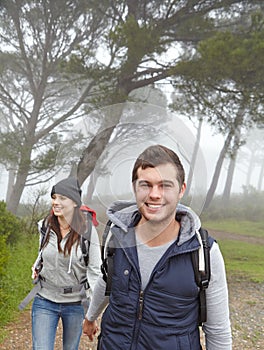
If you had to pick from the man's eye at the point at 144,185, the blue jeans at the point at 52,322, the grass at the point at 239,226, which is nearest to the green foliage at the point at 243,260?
the grass at the point at 239,226

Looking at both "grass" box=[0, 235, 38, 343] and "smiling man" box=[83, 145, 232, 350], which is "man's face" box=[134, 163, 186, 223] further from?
"grass" box=[0, 235, 38, 343]

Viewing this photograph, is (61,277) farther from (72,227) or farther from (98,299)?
(98,299)

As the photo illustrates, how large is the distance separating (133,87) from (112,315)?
22.9 feet

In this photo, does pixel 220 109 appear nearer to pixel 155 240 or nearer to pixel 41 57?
pixel 41 57

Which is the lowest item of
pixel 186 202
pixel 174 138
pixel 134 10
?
pixel 186 202

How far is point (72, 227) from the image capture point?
2168 millimetres

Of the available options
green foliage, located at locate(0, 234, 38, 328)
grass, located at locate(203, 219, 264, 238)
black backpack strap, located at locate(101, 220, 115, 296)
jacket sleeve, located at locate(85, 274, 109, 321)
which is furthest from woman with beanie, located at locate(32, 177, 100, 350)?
grass, located at locate(203, 219, 264, 238)

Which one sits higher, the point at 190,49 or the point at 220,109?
the point at 190,49

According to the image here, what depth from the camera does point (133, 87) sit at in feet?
26.2

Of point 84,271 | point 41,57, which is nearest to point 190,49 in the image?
point 41,57

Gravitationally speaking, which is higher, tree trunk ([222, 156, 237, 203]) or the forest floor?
tree trunk ([222, 156, 237, 203])

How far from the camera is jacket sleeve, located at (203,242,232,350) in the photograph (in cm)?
134

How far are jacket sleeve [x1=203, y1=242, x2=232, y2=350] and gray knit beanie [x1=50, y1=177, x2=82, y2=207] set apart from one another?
0.62 metres

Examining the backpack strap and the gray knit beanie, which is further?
the backpack strap
